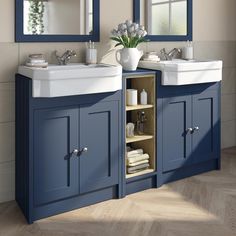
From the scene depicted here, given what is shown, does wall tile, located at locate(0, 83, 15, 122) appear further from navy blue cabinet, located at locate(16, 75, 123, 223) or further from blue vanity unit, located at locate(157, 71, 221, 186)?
blue vanity unit, located at locate(157, 71, 221, 186)

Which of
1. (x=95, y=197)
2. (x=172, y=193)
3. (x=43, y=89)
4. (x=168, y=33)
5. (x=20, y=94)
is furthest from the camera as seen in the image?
(x=168, y=33)

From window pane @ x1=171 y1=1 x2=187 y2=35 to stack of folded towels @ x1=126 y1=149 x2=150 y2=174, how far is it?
1.25 m

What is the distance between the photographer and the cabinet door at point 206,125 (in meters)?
3.56

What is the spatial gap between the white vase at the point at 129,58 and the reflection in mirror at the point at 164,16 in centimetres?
47

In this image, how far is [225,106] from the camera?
14.6ft

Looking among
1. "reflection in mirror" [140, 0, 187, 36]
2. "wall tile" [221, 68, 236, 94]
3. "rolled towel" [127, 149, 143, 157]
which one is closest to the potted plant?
"reflection in mirror" [140, 0, 187, 36]

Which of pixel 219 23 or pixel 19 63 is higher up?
pixel 219 23

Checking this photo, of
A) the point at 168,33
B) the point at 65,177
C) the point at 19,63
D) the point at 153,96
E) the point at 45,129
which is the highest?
the point at 168,33

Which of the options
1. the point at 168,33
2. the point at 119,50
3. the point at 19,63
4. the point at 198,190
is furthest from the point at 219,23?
the point at 19,63

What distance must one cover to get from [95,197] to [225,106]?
2.04 m

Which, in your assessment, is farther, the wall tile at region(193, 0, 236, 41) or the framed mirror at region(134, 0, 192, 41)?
the wall tile at region(193, 0, 236, 41)

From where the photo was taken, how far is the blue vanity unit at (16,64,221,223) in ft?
8.95

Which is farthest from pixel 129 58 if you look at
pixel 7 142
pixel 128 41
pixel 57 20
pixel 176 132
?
pixel 7 142

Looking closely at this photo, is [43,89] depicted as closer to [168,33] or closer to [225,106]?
[168,33]
